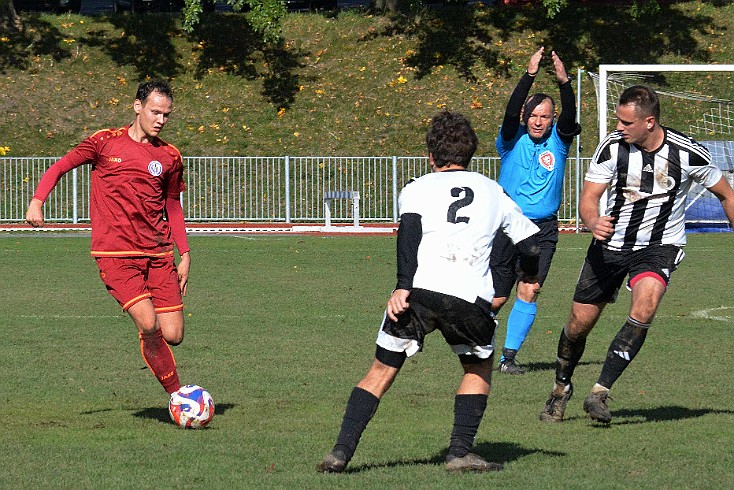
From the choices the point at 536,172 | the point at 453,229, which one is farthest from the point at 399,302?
the point at 536,172

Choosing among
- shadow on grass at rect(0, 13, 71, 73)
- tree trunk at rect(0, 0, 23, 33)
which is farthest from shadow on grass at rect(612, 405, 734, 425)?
tree trunk at rect(0, 0, 23, 33)

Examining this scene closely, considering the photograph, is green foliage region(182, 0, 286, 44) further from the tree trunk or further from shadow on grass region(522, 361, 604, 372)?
shadow on grass region(522, 361, 604, 372)

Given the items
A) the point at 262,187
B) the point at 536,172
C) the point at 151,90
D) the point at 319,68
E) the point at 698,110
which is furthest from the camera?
the point at 319,68

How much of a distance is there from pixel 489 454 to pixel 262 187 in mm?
22380

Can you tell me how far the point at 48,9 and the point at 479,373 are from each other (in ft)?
114

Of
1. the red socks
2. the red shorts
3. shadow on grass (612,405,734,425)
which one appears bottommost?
shadow on grass (612,405,734,425)

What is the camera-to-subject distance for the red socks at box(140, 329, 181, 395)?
760 cm

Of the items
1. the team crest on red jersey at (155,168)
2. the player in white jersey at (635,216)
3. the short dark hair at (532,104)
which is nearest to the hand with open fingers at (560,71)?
the short dark hair at (532,104)

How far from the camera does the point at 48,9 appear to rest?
125ft

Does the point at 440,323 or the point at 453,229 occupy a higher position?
the point at 453,229

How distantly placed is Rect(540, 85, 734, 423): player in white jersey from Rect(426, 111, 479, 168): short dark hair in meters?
1.69

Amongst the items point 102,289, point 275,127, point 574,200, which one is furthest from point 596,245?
point 275,127

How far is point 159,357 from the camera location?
7641mm

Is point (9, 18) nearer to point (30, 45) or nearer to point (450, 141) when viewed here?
point (30, 45)
